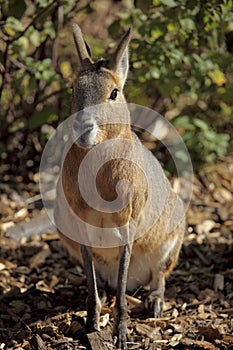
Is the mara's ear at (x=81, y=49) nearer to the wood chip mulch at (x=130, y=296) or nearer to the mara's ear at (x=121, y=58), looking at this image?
the mara's ear at (x=121, y=58)

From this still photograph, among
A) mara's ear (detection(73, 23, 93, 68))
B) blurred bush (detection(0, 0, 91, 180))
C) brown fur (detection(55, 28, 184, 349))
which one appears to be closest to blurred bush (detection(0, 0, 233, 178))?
blurred bush (detection(0, 0, 91, 180))

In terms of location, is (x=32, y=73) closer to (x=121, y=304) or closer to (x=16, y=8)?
(x=16, y=8)

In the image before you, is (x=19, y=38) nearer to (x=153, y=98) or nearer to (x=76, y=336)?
(x=153, y=98)

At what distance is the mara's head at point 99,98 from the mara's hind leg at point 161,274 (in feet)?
3.92

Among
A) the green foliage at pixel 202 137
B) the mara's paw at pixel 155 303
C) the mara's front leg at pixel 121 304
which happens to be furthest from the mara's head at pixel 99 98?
the green foliage at pixel 202 137

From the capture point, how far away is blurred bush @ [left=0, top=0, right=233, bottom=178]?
5.84 meters

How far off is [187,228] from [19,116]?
182cm

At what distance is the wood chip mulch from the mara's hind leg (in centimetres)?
8

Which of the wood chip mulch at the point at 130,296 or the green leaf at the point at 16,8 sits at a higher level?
the green leaf at the point at 16,8

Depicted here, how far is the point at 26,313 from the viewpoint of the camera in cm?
541

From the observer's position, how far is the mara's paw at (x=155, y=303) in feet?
17.6

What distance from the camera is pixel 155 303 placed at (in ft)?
17.7

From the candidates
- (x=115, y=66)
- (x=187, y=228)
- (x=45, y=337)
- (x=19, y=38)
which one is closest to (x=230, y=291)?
(x=187, y=228)

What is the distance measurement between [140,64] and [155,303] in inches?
74.3
